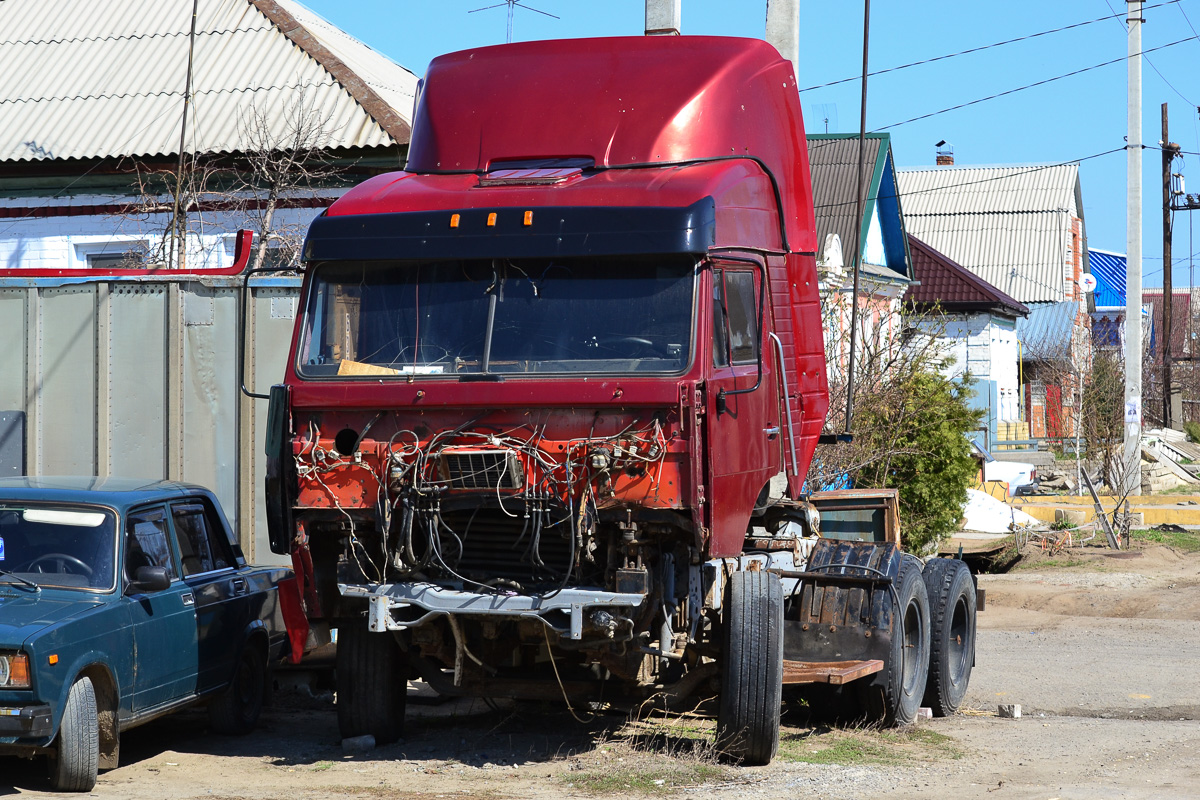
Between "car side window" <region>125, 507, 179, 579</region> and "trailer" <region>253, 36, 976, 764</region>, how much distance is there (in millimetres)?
851

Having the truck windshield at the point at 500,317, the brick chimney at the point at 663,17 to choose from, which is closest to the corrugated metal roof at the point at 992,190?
the brick chimney at the point at 663,17

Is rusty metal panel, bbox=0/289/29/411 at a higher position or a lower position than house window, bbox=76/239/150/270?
lower

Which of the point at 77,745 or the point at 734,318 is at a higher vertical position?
the point at 734,318

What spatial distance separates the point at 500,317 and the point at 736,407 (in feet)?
4.49

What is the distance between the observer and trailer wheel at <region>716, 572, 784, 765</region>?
7398mm

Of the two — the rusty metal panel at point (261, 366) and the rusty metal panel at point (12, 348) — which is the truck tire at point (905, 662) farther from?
the rusty metal panel at point (12, 348)

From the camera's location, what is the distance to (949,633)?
9828mm

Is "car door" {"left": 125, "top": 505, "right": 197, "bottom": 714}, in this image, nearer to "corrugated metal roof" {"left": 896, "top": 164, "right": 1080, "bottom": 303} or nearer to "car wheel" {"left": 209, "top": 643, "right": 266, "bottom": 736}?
"car wheel" {"left": 209, "top": 643, "right": 266, "bottom": 736}

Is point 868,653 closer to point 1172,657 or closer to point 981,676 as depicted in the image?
point 981,676

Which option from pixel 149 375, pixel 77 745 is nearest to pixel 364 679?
pixel 77 745

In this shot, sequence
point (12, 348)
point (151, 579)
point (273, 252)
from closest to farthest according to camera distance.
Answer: point (151, 579), point (12, 348), point (273, 252)

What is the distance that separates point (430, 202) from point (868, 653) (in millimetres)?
3839

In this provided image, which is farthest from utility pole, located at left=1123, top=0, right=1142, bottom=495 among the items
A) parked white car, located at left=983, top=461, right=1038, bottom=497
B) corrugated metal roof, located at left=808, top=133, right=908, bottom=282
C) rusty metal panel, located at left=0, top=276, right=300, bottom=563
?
rusty metal panel, located at left=0, top=276, right=300, bottom=563

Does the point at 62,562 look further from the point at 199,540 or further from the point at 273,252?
the point at 273,252
